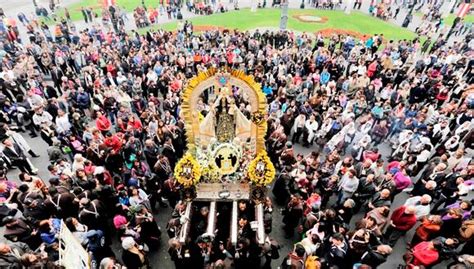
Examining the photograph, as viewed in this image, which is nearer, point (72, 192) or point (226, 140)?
point (72, 192)

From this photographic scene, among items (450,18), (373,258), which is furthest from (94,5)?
(450,18)

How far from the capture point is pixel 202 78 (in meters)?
7.88

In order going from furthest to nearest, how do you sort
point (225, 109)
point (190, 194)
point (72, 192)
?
point (225, 109), point (190, 194), point (72, 192)

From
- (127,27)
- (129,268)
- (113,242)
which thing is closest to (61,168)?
(113,242)

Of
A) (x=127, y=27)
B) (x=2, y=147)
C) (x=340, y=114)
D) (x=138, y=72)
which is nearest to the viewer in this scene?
(x=2, y=147)

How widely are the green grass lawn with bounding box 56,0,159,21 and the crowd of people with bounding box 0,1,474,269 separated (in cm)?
1227

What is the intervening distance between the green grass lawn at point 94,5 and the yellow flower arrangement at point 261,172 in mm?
27731

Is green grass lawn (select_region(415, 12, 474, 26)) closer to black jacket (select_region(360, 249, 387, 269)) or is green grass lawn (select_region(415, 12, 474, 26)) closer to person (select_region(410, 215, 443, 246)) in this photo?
person (select_region(410, 215, 443, 246))

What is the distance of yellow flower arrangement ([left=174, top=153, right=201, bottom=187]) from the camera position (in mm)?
7484

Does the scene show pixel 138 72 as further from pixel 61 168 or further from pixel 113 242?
pixel 113 242

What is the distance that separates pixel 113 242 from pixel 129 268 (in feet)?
6.29

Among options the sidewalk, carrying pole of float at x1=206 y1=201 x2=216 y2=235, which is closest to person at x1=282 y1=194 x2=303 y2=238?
carrying pole of float at x1=206 y1=201 x2=216 y2=235

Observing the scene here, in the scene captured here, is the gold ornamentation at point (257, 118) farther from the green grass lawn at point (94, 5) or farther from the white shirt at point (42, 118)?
the green grass lawn at point (94, 5)

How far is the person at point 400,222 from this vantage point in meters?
7.03
